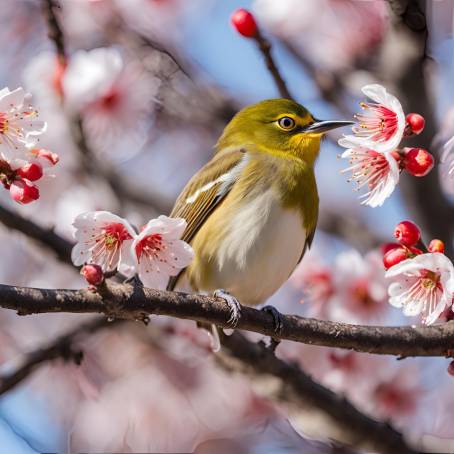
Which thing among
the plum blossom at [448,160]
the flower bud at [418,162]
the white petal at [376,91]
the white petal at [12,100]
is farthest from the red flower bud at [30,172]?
the plum blossom at [448,160]

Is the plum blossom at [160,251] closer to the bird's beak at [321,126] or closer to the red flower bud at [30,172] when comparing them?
the red flower bud at [30,172]

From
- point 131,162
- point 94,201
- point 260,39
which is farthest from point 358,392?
point 131,162

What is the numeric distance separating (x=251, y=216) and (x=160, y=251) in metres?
1.10

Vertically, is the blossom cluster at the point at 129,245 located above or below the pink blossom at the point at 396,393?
above

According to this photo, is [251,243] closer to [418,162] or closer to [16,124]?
[418,162]

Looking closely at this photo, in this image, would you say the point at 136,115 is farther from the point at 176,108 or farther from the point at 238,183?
the point at 238,183

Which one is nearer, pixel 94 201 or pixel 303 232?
pixel 303 232

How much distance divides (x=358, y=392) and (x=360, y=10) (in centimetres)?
269

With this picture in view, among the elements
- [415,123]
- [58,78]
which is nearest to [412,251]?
[415,123]

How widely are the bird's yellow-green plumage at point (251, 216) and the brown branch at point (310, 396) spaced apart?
35 centimetres

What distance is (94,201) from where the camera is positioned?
5723 millimetres

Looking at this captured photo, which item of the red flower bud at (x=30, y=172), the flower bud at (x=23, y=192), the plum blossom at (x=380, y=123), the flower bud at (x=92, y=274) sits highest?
the plum blossom at (x=380, y=123)

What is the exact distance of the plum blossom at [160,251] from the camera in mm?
3568

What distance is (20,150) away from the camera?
10.7 feet
